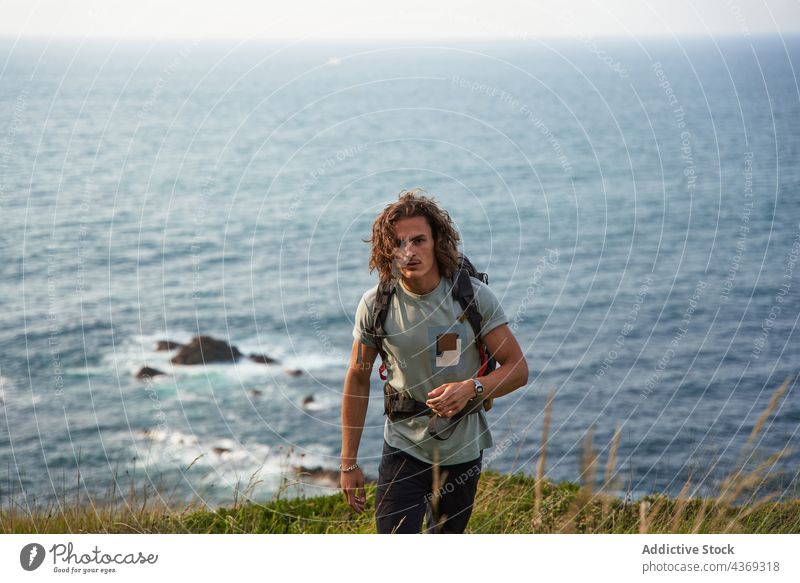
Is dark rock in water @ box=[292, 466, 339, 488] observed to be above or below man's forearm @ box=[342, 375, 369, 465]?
below

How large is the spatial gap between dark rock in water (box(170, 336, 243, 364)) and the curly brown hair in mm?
16986

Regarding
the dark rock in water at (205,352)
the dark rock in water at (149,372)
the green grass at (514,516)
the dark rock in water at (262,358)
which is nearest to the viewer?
the green grass at (514,516)

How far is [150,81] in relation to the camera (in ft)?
210

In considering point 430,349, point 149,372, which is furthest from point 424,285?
point 149,372

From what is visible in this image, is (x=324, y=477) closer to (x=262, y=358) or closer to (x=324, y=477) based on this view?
(x=324, y=477)

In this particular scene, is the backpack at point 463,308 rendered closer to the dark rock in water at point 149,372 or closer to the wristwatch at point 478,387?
the wristwatch at point 478,387

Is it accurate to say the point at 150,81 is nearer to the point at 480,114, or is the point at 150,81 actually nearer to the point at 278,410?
the point at 480,114

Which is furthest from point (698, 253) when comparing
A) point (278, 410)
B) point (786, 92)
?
point (786, 92)

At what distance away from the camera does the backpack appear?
3996mm

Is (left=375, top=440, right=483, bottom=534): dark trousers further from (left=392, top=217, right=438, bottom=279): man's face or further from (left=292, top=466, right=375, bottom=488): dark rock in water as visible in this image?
(left=292, top=466, right=375, bottom=488): dark rock in water

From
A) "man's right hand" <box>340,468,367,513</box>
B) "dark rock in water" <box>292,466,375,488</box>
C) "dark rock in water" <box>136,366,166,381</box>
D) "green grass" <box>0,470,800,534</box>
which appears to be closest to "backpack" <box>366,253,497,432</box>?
"man's right hand" <box>340,468,367,513</box>

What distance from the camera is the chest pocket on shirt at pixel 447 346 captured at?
4020mm

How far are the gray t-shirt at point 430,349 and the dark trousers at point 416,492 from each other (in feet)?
0.20

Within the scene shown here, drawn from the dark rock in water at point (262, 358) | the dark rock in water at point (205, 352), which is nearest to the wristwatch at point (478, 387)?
the dark rock in water at point (205, 352)
